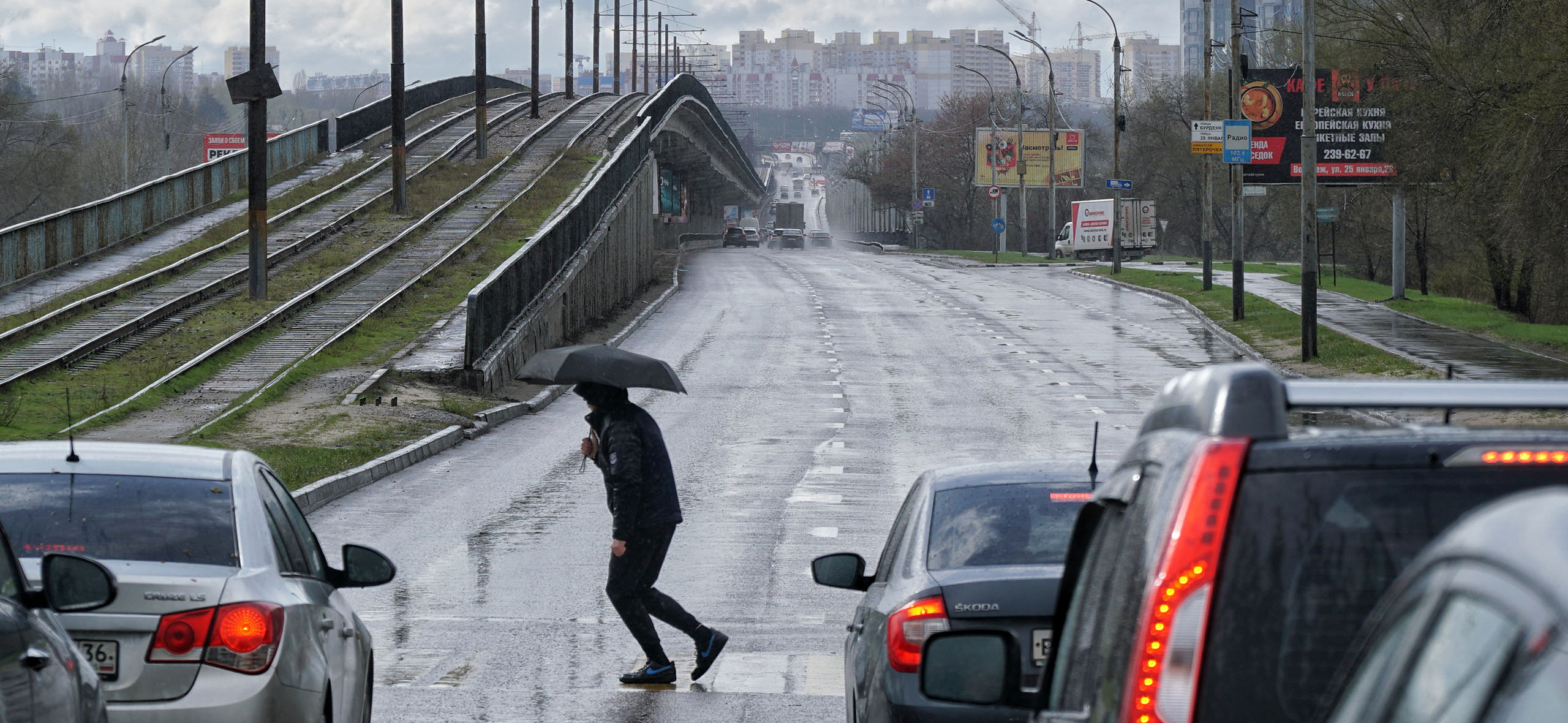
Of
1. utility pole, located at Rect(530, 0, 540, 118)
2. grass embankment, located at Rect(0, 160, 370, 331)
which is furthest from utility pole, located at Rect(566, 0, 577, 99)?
grass embankment, located at Rect(0, 160, 370, 331)

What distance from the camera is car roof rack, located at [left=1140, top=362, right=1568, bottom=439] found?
2.65m

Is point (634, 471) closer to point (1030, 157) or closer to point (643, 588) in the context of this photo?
point (643, 588)

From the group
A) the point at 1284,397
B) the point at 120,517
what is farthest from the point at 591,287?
the point at 1284,397

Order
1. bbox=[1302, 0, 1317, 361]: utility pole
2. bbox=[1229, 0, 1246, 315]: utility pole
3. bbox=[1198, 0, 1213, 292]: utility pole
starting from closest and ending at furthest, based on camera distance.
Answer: bbox=[1302, 0, 1317, 361]: utility pole → bbox=[1229, 0, 1246, 315]: utility pole → bbox=[1198, 0, 1213, 292]: utility pole

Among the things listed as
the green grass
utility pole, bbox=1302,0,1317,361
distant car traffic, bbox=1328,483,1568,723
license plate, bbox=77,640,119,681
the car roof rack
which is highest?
utility pole, bbox=1302,0,1317,361

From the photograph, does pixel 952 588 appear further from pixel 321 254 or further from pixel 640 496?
pixel 321 254

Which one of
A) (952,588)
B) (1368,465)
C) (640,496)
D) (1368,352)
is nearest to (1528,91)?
(1368,352)

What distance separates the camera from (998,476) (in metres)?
8.07

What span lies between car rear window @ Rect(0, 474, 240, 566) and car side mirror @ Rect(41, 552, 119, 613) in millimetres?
974

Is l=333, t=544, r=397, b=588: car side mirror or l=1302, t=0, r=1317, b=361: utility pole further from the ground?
l=1302, t=0, r=1317, b=361: utility pole

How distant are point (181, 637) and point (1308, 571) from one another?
4628 millimetres

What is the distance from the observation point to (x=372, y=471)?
2052 centimetres

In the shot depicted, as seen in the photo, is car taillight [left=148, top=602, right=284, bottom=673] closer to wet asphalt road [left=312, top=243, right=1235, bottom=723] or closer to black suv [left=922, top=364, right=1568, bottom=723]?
wet asphalt road [left=312, top=243, right=1235, bottom=723]

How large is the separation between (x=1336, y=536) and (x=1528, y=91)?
1113 inches
